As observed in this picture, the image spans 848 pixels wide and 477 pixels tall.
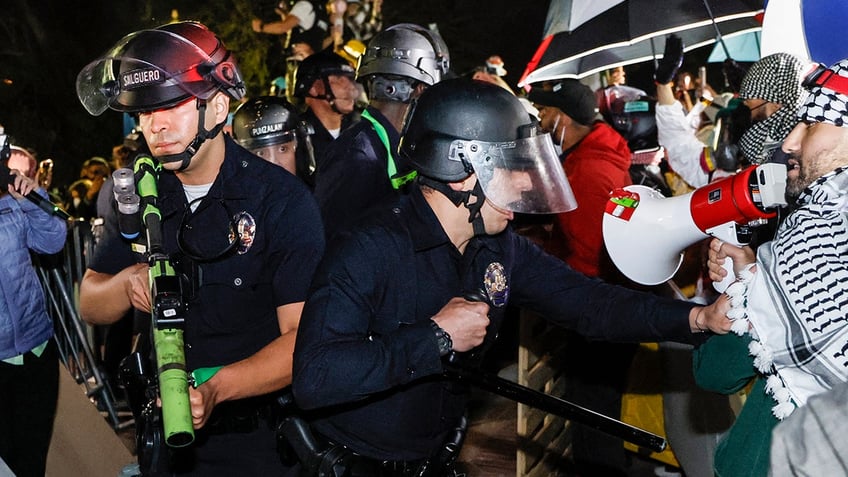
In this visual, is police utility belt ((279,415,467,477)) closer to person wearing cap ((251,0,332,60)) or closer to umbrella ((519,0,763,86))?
umbrella ((519,0,763,86))

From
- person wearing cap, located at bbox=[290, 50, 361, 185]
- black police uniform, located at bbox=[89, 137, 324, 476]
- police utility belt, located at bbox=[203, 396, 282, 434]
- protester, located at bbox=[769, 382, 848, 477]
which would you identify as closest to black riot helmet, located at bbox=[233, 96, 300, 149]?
person wearing cap, located at bbox=[290, 50, 361, 185]

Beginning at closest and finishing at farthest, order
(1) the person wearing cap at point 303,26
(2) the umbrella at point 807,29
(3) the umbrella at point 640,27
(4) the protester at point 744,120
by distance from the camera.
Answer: (2) the umbrella at point 807,29 → (4) the protester at point 744,120 → (3) the umbrella at point 640,27 → (1) the person wearing cap at point 303,26

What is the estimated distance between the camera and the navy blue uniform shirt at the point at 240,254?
3432 millimetres

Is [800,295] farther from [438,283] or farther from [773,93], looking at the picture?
[773,93]

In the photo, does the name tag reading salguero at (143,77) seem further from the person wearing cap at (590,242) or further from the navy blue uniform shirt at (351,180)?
the person wearing cap at (590,242)

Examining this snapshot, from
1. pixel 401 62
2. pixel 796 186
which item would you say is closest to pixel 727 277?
pixel 796 186

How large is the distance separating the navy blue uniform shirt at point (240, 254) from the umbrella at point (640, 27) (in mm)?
2761

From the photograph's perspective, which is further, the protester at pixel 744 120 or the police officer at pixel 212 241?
the protester at pixel 744 120

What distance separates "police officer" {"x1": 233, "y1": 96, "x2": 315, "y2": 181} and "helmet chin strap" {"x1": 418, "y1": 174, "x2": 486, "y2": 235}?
2.95 m

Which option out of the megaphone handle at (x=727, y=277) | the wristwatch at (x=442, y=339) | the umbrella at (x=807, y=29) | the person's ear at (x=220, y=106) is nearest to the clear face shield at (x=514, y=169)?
the wristwatch at (x=442, y=339)

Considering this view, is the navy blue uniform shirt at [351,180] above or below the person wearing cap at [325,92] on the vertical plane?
above

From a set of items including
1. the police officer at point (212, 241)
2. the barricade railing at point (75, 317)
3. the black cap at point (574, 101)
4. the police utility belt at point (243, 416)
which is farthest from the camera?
the barricade railing at point (75, 317)

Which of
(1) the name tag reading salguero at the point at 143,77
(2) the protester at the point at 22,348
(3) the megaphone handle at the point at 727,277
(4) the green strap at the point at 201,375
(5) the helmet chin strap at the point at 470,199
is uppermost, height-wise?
(1) the name tag reading salguero at the point at 143,77

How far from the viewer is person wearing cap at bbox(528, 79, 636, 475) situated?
5.81 metres
